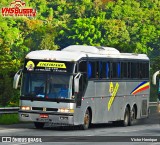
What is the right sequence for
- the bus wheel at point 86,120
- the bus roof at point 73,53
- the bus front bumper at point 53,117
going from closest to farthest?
the bus front bumper at point 53,117, the bus roof at point 73,53, the bus wheel at point 86,120

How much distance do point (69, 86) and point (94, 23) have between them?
136m

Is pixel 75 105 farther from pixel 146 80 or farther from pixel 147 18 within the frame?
pixel 147 18

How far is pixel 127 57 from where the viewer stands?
120 ft

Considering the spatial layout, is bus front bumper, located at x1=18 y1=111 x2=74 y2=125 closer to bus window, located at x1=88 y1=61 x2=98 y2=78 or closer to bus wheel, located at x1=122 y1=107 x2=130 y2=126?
bus window, located at x1=88 y1=61 x2=98 y2=78

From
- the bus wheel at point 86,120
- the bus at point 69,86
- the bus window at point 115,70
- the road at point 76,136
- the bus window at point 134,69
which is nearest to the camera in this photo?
the road at point 76,136

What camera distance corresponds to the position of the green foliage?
143m

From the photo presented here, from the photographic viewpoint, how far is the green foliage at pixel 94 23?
469 ft

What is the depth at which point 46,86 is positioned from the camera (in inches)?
1182

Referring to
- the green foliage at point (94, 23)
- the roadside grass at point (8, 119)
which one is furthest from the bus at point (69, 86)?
the green foliage at point (94, 23)

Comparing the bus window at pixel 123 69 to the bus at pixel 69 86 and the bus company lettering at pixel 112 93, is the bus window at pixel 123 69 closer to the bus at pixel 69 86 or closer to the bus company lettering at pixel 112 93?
the bus at pixel 69 86

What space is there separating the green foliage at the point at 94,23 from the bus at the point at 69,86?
9605 cm

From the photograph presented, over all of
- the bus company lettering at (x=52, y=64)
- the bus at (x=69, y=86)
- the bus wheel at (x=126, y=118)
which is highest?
the bus company lettering at (x=52, y=64)

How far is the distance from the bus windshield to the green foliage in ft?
326

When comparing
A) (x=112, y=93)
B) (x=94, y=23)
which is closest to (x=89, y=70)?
(x=112, y=93)
